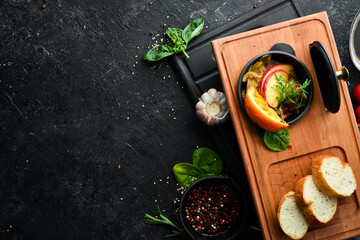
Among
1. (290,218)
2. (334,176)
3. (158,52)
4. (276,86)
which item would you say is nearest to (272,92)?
Result: (276,86)

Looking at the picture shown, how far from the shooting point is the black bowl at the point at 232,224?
1.89 m

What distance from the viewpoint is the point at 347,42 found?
208 centimetres

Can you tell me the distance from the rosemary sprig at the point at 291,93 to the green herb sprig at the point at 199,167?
56cm

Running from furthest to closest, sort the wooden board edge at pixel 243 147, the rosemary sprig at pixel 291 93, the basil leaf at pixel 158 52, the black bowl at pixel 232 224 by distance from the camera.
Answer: the basil leaf at pixel 158 52 → the black bowl at pixel 232 224 → the wooden board edge at pixel 243 147 → the rosemary sprig at pixel 291 93

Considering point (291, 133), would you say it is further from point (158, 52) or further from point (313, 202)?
point (158, 52)

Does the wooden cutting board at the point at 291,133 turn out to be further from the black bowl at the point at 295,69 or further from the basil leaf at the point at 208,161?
the basil leaf at the point at 208,161

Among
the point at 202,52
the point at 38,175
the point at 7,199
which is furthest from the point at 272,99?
the point at 7,199

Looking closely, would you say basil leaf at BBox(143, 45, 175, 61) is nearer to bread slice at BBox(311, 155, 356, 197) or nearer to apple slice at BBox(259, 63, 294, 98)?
apple slice at BBox(259, 63, 294, 98)

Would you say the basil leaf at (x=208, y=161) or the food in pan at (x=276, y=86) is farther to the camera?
the basil leaf at (x=208, y=161)

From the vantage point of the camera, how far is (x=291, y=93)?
161cm

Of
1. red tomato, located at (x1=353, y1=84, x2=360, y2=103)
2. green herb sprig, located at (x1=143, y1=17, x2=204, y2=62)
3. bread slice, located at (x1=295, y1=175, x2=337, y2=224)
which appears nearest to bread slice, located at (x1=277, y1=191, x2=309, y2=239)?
bread slice, located at (x1=295, y1=175, x2=337, y2=224)

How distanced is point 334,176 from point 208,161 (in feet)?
2.30

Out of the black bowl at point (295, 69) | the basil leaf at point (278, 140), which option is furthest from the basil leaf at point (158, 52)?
the basil leaf at point (278, 140)

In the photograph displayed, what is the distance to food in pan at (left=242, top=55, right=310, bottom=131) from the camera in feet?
5.30
